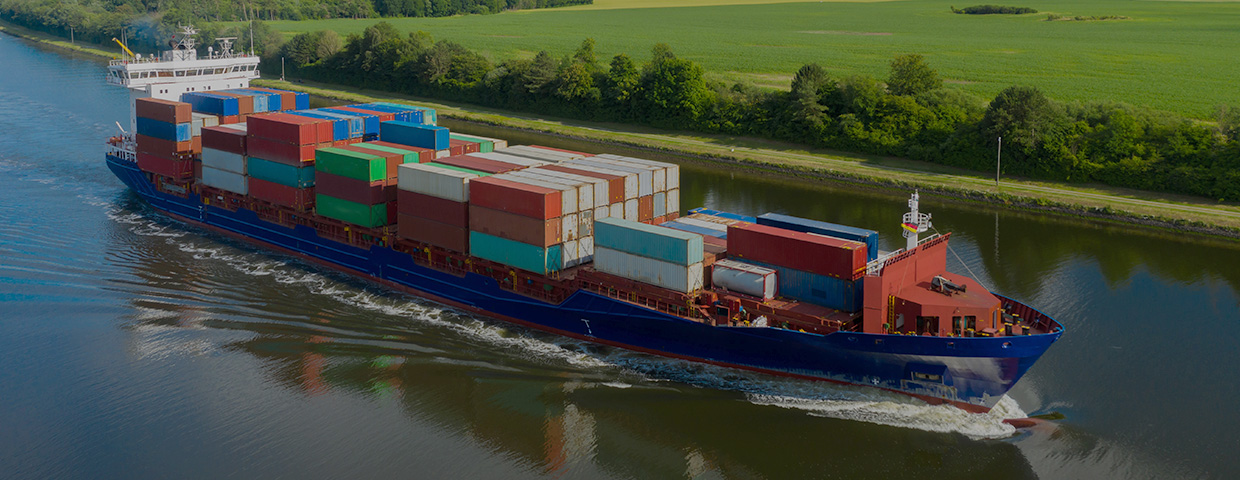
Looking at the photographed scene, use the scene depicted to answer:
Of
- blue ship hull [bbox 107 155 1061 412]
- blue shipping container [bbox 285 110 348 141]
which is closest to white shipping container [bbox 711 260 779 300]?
blue ship hull [bbox 107 155 1061 412]

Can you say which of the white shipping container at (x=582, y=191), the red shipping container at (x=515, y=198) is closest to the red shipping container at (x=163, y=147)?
the red shipping container at (x=515, y=198)

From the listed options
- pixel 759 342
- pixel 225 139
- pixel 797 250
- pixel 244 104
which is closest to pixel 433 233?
pixel 759 342

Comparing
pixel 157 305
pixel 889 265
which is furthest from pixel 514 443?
pixel 157 305

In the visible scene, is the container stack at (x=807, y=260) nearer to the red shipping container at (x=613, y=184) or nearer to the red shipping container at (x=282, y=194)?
the red shipping container at (x=613, y=184)

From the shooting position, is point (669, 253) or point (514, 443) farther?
point (669, 253)

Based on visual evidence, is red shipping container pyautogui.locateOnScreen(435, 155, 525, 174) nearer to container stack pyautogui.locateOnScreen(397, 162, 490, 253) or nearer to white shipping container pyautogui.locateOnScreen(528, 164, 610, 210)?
container stack pyautogui.locateOnScreen(397, 162, 490, 253)

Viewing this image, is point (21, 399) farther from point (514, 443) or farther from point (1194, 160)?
point (1194, 160)
